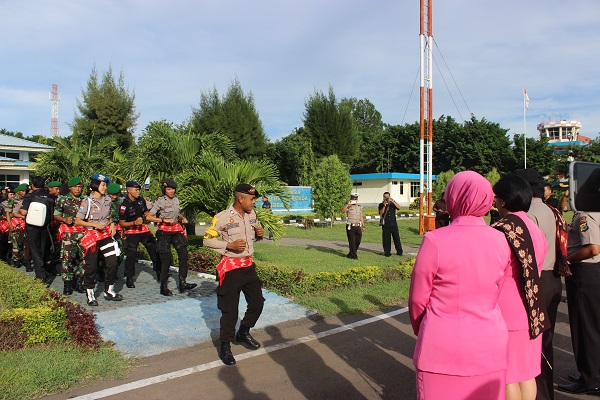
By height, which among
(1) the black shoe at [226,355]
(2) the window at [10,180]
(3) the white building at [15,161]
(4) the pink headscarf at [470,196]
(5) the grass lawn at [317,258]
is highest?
(3) the white building at [15,161]

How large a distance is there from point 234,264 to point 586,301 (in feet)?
11.3

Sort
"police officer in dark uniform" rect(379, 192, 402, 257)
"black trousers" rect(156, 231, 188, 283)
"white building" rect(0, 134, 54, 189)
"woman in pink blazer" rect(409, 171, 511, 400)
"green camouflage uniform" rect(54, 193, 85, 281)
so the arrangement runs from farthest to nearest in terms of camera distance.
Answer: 1. "white building" rect(0, 134, 54, 189)
2. "police officer in dark uniform" rect(379, 192, 402, 257)
3. "black trousers" rect(156, 231, 188, 283)
4. "green camouflage uniform" rect(54, 193, 85, 281)
5. "woman in pink blazer" rect(409, 171, 511, 400)

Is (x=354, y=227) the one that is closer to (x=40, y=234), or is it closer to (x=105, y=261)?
(x=105, y=261)

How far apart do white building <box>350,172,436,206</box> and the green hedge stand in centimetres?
4089

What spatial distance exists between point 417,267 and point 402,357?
124 inches

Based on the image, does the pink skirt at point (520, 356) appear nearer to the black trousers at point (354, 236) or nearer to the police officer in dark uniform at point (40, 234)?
the police officer in dark uniform at point (40, 234)

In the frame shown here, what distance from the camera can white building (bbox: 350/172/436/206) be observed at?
151 ft

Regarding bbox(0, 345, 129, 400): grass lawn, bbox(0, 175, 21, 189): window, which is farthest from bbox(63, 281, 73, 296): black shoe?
bbox(0, 175, 21, 189): window

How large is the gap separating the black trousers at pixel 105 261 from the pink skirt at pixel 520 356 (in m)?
5.84

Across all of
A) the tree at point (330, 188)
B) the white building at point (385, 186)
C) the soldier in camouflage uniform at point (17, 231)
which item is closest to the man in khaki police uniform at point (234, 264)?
the soldier in camouflage uniform at point (17, 231)

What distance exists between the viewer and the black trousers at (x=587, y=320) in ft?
14.1

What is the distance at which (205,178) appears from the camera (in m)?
10.3

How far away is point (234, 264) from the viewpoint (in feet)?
17.4

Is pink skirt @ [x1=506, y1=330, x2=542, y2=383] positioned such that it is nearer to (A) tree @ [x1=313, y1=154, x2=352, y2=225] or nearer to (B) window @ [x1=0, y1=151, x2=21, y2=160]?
(A) tree @ [x1=313, y1=154, x2=352, y2=225]
